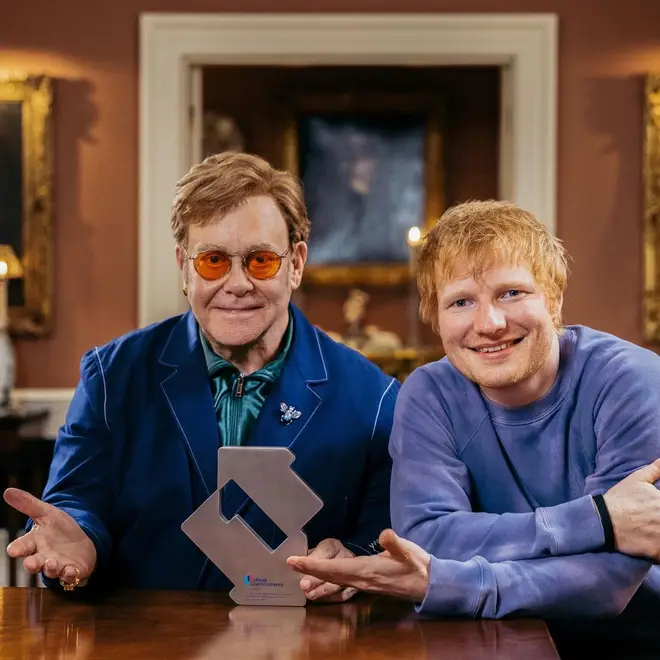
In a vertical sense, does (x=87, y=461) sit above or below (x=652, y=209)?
below

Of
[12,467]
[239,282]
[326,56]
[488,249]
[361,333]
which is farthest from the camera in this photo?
[361,333]

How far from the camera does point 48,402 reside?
4836mm

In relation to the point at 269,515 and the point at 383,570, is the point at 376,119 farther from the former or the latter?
the point at 383,570

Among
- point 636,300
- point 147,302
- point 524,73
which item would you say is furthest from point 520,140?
point 147,302

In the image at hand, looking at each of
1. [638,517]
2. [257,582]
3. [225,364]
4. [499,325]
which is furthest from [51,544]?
[638,517]

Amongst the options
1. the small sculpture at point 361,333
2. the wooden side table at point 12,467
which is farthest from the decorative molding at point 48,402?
the wooden side table at point 12,467

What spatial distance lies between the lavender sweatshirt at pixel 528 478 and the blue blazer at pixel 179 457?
0.74ft

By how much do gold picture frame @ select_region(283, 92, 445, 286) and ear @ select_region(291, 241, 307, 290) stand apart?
15.7ft

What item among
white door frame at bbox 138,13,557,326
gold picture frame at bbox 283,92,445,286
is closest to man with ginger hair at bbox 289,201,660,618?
white door frame at bbox 138,13,557,326

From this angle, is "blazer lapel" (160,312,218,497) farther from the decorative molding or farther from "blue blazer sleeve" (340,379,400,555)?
the decorative molding

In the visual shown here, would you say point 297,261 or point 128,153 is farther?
point 128,153

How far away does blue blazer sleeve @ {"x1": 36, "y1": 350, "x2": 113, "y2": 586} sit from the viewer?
6.01 feet

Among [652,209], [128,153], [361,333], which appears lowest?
[361,333]

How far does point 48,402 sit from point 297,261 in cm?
314
